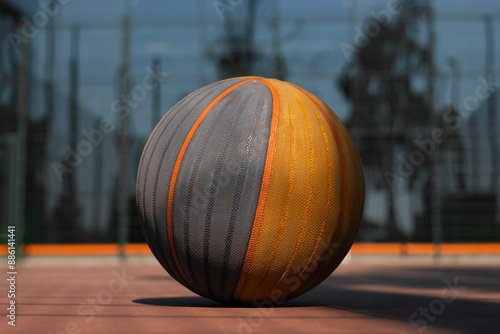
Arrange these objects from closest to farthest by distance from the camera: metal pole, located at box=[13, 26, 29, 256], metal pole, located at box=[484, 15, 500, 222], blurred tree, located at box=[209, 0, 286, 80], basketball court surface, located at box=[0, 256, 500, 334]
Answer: basketball court surface, located at box=[0, 256, 500, 334], metal pole, located at box=[13, 26, 29, 256], metal pole, located at box=[484, 15, 500, 222], blurred tree, located at box=[209, 0, 286, 80]

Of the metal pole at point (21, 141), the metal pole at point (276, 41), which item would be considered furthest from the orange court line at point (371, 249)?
the metal pole at point (276, 41)

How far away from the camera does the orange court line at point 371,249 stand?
23.4 m

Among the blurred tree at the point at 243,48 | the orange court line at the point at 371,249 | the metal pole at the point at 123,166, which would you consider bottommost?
the orange court line at the point at 371,249

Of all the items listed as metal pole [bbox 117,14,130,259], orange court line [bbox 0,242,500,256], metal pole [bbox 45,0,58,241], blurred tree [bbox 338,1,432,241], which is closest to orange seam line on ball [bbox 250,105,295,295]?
orange court line [bbox 0,242,500,256]

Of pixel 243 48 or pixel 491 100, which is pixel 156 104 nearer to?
pixel 243 48

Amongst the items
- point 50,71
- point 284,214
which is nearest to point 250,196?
point 284,214

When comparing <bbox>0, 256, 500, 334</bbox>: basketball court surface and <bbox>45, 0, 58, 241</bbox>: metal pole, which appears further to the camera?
<bbox>45, 0, 58, 241</bbox>: metal pole

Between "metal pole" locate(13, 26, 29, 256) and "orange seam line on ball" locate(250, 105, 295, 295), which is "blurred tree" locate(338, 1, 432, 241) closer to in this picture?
"metal pole" locate(13, 26, 29, 256)

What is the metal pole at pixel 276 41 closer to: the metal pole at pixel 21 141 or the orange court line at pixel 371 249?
the orange court line at pixel 371 249

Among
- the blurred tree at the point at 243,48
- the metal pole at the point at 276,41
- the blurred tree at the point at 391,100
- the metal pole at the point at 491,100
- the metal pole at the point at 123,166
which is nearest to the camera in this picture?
the metal pole at the point at 491,100

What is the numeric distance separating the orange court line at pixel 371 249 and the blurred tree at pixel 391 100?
17.9 inches

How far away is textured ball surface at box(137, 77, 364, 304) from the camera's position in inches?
280

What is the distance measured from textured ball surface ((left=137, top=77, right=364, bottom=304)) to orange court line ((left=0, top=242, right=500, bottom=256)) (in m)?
16.0

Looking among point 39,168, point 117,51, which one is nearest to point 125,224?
point 39,168
